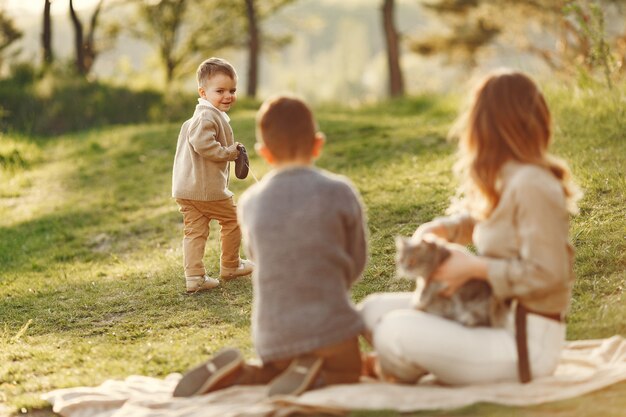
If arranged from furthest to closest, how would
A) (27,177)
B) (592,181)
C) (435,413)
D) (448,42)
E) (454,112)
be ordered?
(448,42) < (454,112) < (27,177) < (592,181) < (435,413)

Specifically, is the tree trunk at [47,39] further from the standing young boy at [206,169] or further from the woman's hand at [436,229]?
the woman's hand at [436,229]

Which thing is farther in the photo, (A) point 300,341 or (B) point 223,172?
(B) point 223,172

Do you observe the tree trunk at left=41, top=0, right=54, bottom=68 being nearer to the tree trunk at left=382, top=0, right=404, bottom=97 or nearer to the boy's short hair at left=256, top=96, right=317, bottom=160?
the tree trunk at left=382, top=0, right=404, bottom=97

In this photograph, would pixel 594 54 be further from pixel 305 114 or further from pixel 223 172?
pixel 305 114

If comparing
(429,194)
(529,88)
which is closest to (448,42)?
(429,194)

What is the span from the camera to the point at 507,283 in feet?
10.4

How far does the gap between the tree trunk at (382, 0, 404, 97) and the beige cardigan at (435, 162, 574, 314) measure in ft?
55.7

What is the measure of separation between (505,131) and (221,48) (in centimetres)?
2830

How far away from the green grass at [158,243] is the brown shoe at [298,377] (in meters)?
0.51

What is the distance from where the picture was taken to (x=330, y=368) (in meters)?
3.30

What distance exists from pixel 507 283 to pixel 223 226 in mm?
2911

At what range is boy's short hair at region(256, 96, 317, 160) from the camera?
10.7 feet

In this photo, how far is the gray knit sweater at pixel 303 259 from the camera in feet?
10.5

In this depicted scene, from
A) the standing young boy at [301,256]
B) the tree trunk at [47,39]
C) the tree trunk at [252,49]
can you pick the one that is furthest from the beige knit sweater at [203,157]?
the tree trunk at [252,49]
